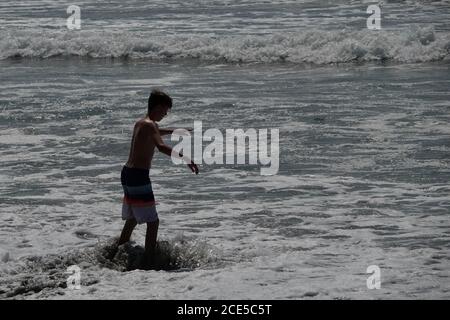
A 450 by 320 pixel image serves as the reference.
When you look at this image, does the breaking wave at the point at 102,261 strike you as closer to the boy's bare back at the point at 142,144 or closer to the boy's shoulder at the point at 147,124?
the boy's bare back at the point at 142,144

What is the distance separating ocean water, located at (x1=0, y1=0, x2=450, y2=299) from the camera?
818 cm

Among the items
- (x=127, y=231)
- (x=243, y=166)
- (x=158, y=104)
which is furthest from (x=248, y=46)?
(x=158, y=104)

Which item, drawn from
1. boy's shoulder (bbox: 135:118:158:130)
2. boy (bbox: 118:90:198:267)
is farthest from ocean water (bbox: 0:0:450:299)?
boy's shoulder (bbox: 135:118:158:130)

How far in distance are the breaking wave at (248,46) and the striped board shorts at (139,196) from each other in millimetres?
14708

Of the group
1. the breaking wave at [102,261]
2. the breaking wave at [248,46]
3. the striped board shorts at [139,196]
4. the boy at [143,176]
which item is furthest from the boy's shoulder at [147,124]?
the breaking wave at [248,46]

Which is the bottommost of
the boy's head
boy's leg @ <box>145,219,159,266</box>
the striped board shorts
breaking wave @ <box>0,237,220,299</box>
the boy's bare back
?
breaking wave @ <box>0,237,220,299</box>

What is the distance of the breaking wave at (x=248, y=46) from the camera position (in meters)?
22.7

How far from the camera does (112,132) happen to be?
14805 mm

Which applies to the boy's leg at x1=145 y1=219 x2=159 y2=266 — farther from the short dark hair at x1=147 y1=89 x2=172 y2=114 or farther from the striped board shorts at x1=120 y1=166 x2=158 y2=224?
the short dark hair at x1=147 y1=89 x2=172 y2=114

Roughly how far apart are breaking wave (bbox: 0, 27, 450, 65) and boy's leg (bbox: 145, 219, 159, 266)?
14690mm

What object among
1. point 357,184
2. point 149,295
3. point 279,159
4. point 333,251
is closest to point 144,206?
point 149,295

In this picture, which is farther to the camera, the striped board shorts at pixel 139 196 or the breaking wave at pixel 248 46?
the breaking wave at pixel 248 46

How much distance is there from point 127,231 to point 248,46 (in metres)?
16.1
